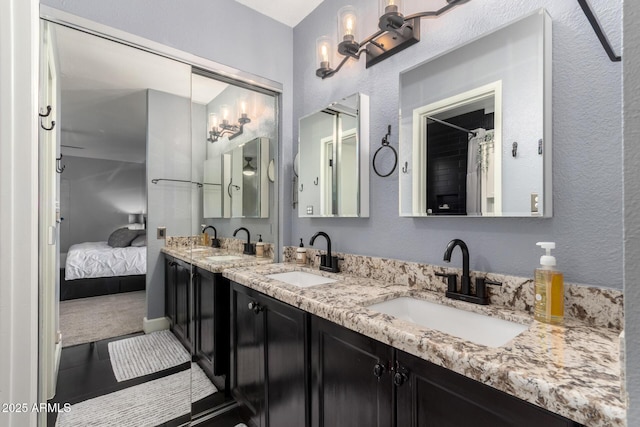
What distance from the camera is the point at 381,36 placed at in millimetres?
1553

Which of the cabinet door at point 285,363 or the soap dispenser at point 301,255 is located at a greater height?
the soap dispenser at point 301,255

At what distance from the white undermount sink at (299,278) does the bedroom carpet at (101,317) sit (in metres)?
0.86

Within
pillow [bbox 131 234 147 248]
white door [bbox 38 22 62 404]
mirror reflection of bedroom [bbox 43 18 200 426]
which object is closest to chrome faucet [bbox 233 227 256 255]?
mirror reflection of bedroom [bbox 43 18 200 426]

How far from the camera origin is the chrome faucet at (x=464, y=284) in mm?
1131

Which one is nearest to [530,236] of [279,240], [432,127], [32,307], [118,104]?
[432,127]

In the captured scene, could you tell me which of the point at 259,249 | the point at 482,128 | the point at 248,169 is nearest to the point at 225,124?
the point at 248,169

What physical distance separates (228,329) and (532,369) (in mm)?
1746

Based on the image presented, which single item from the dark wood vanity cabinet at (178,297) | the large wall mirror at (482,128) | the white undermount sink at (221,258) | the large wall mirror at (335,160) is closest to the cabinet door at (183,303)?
the dark wood vanity cabinet at (178,297)

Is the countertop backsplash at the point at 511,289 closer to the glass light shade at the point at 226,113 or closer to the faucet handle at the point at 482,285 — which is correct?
the faucet handle at the point at 482,285

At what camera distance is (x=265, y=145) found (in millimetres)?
2344

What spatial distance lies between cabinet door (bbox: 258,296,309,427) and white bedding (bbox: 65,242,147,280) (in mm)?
876

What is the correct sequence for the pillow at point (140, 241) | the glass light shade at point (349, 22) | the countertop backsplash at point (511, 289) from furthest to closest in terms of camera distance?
the pillow at point (140, 241)
the glass light shade at point (349, 22)
the countertop backsplash at point (511, 289)

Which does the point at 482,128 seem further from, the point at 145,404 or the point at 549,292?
the point at 145,404

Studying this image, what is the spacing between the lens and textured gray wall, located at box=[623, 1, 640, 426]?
30 cm
